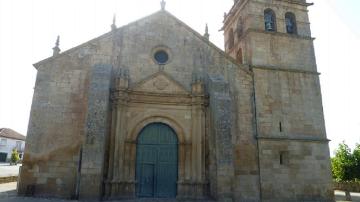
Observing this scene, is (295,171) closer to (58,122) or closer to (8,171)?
(58,122)

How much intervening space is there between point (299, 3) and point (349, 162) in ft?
38.3

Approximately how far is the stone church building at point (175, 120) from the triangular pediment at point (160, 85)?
0.04 metres

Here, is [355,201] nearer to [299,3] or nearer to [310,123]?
[310,123]

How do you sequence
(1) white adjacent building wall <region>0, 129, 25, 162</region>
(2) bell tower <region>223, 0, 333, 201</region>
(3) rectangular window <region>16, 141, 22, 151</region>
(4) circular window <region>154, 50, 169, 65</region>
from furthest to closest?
(3) rectangular window <region>16, 141, 22, 151</region>
(1) white adjacent building wall <region>0, 129, 25, 162</region>
(4) circular window <region>154, 50, 169, 65</region>
(2) bell tower <region>223, 0, 333, 201</region>

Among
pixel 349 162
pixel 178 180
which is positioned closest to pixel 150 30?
pixel 178 180

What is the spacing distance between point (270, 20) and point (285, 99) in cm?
459

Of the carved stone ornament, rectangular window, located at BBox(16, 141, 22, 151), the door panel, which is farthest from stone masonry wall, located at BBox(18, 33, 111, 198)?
rectangular window, located at BBox(16, 141, 22, 151)

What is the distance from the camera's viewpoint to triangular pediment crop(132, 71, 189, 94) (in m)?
12.1

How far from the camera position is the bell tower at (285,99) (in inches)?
484

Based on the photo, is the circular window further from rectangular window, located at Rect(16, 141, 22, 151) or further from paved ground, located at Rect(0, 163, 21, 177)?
rectangular window, located at Rect(16, 141, 22, 151)

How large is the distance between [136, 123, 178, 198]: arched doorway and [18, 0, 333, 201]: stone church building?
1.5 inches

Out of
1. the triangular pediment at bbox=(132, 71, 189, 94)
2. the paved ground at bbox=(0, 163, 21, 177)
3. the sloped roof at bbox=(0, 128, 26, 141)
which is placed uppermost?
the sloped roof at bbox=(0, 128, 26, 141)

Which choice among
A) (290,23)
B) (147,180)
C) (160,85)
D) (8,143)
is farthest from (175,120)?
(8,143)

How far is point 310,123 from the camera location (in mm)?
13344
